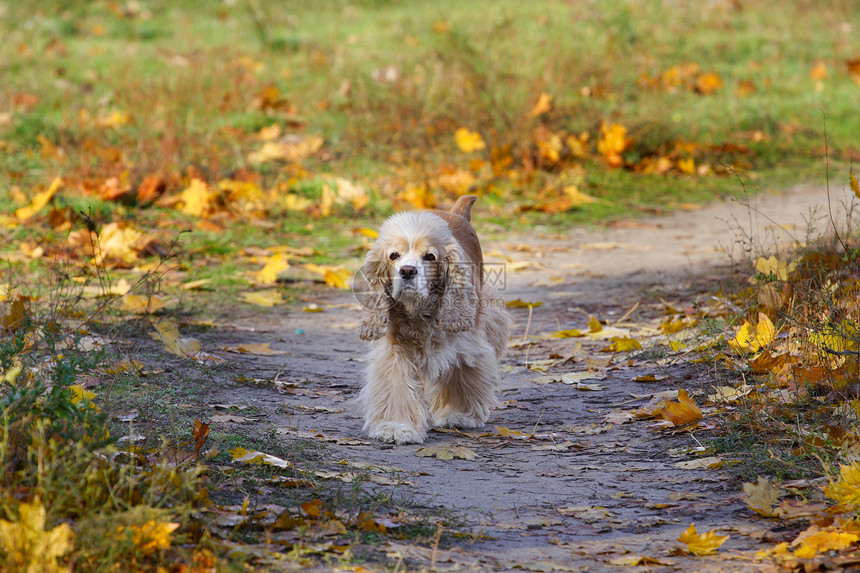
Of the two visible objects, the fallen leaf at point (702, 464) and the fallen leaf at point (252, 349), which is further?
the fallen leaf at point (252, 349)

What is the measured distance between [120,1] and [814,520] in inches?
757

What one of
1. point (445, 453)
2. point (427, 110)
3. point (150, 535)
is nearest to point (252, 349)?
point (445, 453)

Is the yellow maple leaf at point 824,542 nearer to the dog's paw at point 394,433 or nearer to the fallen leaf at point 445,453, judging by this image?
the fallen leaf at point 445,453

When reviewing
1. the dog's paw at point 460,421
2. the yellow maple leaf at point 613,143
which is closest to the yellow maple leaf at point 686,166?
the yellow maple leaf at point 613,143

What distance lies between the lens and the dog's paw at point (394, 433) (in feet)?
15.4

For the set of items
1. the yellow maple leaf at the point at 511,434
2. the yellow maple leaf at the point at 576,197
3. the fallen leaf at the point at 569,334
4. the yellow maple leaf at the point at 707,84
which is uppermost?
the yellow maple leaf at the point at 707,84

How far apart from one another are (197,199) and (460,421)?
541cm

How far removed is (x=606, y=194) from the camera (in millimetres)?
11422

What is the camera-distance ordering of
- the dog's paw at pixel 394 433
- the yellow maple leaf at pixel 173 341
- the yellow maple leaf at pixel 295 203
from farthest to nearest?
the yellow maple leaf at pixel 295 203 → the yellow maple leaf at pixel 173 341 → the dog's paw at pixel 394 433

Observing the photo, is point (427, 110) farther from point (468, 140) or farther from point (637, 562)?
point (637, 562)

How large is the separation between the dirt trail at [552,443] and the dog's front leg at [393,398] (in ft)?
0.35

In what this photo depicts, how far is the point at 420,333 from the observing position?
4.97 meters

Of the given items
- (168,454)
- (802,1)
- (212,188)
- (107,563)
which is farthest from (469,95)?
(802,1)

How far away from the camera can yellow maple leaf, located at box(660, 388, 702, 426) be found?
14.7ft
